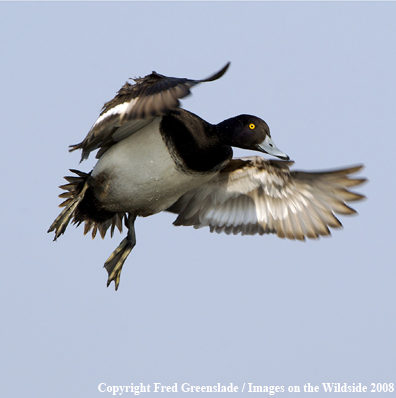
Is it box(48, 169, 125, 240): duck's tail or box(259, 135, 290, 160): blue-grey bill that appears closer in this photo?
box(259, 135, 290, 160): blue-grey bill

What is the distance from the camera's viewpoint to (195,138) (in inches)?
207

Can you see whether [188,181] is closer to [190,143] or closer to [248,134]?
[190,143]

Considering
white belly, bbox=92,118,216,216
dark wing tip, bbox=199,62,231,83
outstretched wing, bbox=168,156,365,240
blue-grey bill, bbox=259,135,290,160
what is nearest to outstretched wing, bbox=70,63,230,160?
dark wing tip, bbox=199,62,231,83

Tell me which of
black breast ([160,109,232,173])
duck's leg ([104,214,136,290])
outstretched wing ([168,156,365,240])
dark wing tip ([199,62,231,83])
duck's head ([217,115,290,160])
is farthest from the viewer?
duck's leg ([104,214,136,290])

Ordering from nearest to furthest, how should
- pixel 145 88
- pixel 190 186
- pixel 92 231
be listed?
pixel 145 88, pixel 190 186, pixel 92 231

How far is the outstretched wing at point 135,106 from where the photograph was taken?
414 centimetres

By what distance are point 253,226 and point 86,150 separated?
2001mm

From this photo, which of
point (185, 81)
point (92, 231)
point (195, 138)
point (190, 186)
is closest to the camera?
point (185, 81)

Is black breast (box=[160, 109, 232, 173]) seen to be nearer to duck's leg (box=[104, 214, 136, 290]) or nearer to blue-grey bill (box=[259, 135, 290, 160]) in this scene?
blue-grey bill (box=[259, 135, 290, 160])

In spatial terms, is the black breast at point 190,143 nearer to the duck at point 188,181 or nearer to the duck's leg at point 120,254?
the duck at point 188,181

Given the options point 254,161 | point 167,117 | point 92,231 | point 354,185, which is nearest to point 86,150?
point 167,117

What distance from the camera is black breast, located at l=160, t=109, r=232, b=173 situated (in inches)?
207

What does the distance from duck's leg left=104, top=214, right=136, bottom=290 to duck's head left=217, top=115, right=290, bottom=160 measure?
1491mm

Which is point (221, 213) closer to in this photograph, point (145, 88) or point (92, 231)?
point (92, 231)
